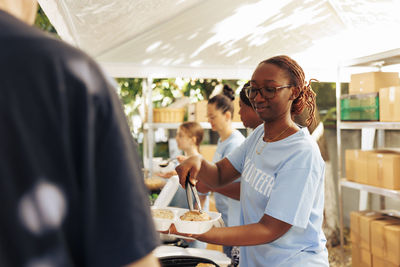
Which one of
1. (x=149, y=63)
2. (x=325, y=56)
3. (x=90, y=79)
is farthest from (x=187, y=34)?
(x=90, y=79)

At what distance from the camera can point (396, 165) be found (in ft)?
12.5

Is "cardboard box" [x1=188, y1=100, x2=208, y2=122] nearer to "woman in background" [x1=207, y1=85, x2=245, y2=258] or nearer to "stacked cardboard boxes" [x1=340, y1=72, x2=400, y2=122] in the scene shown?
"woman in background" [x1=207, y1=85, x2=245, y2=258]

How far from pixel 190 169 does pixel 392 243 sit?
2629mm

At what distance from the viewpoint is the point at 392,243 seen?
358 cm

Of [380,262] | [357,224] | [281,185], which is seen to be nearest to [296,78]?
[281,185]

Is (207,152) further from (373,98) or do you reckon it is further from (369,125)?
(373,98)

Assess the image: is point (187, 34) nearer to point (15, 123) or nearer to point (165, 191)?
point (165, 191)

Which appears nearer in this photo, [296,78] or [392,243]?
[296,78]

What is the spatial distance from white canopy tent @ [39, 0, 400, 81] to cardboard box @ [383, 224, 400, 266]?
1.98 m

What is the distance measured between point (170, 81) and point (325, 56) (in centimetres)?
392

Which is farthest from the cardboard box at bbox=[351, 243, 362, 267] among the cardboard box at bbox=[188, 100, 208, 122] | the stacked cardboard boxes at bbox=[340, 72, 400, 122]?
the cardboard box at bbox=[188, 100, 208, 122]

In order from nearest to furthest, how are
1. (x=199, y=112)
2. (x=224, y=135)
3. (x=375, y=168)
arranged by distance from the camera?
(x=224, y=135) < (x=375, y=168) < (x=199, y=112)

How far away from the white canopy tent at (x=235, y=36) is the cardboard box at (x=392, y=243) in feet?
6.48

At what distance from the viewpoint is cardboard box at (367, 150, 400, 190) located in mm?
3805
